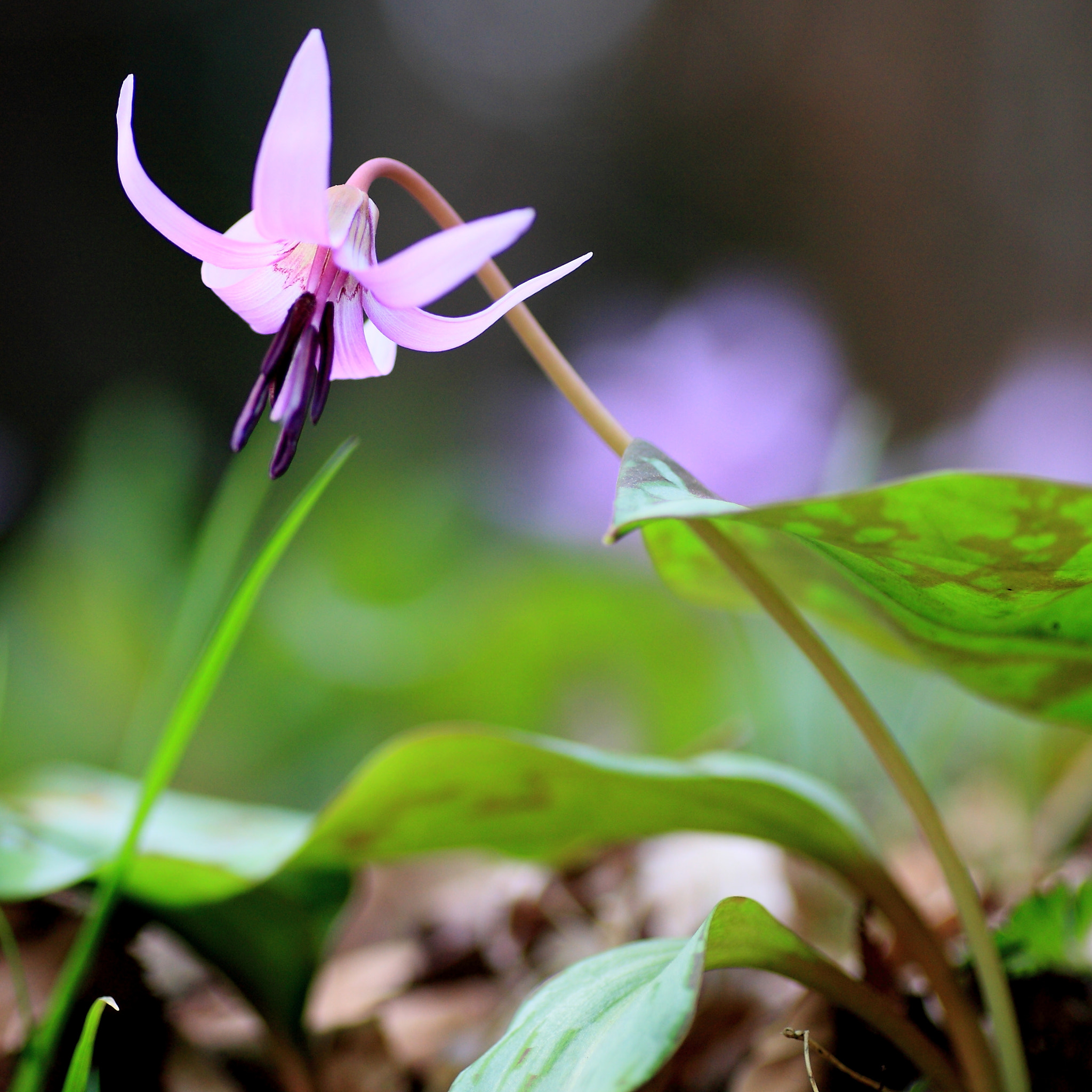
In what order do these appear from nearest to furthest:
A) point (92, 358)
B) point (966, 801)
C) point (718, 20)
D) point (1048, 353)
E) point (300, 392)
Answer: point (300, 392)
point (966, 801)
point (1048, 353)
point (92, 358)
point (718, 20)

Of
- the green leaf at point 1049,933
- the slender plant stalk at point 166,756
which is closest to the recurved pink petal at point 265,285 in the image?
the slender plant stalk at point 166,756

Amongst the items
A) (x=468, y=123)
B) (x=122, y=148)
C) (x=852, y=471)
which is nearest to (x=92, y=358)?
(x=468, y=123)

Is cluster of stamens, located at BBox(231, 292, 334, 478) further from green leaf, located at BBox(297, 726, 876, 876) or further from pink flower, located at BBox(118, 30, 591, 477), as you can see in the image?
green leaf, located at BBox(297, 726, 876, 876)

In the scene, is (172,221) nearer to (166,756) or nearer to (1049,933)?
(166,756)

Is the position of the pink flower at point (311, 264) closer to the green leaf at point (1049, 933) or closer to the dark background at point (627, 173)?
the green leaf at point (1049, 933)

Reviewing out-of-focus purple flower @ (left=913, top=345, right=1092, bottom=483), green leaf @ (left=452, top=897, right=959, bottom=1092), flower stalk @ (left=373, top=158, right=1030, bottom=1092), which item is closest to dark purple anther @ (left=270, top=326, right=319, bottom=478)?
flower stalk @ (left=373, top=158, right=1030, bottom=1092)

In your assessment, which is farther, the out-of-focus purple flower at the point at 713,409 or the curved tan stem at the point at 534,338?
the out-of-focus purple flower at the point at 713,409

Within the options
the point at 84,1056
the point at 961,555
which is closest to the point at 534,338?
the point at 961,555

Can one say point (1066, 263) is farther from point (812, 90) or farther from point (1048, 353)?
point (1048, 353)

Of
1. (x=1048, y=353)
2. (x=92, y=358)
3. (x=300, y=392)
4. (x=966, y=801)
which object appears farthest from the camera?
(x=92, y=358)
